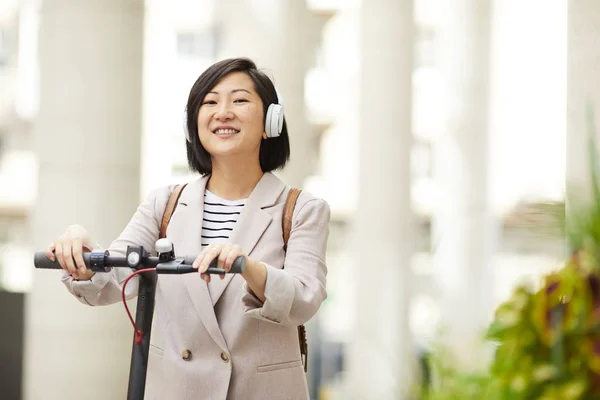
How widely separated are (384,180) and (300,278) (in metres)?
11.7

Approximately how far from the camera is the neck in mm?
2828

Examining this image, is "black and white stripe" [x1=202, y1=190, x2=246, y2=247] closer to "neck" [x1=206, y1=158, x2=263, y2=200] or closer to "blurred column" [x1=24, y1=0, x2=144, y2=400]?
"neck" [x1=206, y1=158, x2=263, y2=200]

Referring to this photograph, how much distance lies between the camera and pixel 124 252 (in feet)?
8.67

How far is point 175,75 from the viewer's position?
29219 millimetres

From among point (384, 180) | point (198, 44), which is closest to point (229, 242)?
point (384, 180)

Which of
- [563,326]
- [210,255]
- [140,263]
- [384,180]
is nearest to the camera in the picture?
[563,326]

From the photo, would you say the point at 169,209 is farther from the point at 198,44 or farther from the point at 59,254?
the point at 198,44

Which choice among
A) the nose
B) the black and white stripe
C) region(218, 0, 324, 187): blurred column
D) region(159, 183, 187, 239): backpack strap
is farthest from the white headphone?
region(218, 0, 324, 187): blurred column

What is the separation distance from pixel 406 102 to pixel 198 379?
11826 millimetres

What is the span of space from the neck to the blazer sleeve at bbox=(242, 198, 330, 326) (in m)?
0.20

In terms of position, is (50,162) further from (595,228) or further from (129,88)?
(595,228)

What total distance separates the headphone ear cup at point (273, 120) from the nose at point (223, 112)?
0.38 feet

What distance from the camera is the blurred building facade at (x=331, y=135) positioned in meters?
5.39

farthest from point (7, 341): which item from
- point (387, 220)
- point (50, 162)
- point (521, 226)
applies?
point (387, 220)
